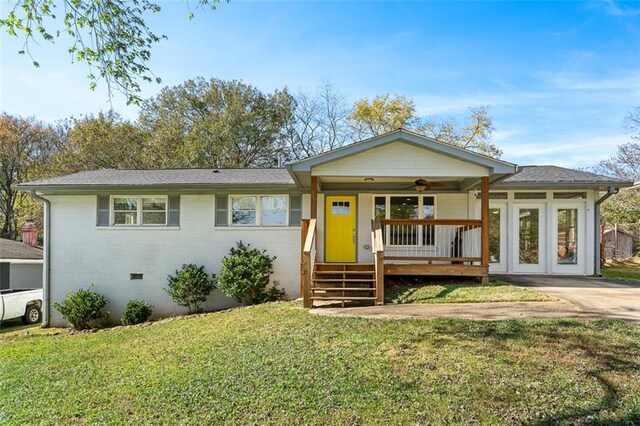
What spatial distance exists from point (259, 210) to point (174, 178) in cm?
286

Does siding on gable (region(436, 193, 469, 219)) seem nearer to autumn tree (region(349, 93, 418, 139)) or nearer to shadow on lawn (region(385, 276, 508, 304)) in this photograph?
shadow on lawn (region(385, 276, 508, 304))

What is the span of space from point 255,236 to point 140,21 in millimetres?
6433

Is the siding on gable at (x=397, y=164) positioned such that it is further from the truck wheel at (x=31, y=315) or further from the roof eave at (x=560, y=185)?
the truck wheel at (x=31, y=315)

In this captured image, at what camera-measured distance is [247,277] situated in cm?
990

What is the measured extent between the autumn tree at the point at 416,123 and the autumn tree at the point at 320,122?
108 cm

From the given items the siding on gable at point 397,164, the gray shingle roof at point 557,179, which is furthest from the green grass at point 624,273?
the siding on gable at point 397,164

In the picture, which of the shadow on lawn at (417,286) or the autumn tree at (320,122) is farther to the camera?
the autumn tree at (320,122)

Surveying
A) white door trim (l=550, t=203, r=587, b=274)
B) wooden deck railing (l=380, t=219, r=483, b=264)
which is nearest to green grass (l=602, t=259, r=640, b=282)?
white door trim (l=550, t=203, r=587, b=274)

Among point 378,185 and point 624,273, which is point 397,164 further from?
point 624,273

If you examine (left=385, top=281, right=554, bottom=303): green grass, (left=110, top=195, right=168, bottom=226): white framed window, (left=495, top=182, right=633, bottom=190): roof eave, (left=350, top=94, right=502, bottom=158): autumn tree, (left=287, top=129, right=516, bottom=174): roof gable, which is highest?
(left=350, top=94, right=502, bottom=158): autumn tree

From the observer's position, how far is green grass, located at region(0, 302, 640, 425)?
3.49 meters

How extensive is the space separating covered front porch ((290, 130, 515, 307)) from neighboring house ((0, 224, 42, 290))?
13.6 meters

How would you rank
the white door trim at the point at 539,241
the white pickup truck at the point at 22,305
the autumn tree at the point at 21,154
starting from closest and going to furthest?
the white door trim at the point at 539,241, the white pickup truck at the point at 22,305, the autumn tree at the point at 21,154

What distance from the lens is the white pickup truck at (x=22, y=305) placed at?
467 inches
